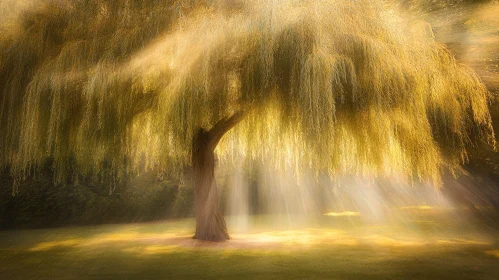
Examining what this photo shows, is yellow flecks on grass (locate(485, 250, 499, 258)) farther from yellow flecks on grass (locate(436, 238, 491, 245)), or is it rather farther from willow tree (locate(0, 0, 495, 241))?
willow tree (locate(0, 0, 495, 241))

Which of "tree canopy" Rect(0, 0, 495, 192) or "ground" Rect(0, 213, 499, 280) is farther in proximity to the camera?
"ground" Rect(0, 213, 499, 280)

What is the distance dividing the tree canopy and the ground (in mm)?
1302

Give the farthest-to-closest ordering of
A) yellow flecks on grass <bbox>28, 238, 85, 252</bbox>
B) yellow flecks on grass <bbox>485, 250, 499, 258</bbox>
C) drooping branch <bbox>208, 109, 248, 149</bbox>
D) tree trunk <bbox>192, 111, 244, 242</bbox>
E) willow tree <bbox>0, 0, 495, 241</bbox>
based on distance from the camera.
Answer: yellow flecks on grass <bbox>28, 238, 85, 252</bbox>
tree trunk <bbox>192, 111, 244, 242</bbox>
drooping branch <bbox>208, 109, 248, 149</bbox>
yellow flecks on grass <bbox>485, 250, 499, 258</bbox>
willow tree <bbox>0, 0, 495, 241</bbox>

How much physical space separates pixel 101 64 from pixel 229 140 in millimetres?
3296

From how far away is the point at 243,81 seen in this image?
231 inches

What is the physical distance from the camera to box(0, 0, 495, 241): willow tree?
215 inches

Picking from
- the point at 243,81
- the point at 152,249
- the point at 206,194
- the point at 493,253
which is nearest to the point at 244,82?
the point at 243,81

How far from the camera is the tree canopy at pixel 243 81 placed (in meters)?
5.46

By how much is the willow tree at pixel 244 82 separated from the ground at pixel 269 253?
1281 mm

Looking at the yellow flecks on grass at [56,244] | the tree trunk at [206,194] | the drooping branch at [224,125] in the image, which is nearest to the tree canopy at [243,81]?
the drooping branch at [224,125]

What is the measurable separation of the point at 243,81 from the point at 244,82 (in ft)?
0.08

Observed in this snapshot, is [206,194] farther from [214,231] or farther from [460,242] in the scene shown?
[460,242]

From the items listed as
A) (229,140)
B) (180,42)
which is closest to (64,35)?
(180,42)

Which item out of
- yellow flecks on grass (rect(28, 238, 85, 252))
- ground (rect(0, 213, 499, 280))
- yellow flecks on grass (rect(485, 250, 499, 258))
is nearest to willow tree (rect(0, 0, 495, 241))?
ground (rect(0, 213, 499, 280))
